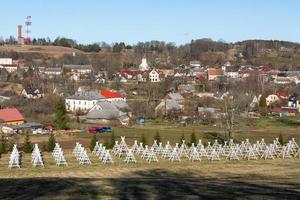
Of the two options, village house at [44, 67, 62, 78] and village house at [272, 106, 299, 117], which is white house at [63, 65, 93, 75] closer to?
village house at [44, 67, 62, 78]

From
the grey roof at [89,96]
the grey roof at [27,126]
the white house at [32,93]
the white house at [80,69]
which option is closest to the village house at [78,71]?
the white house at [80,69]

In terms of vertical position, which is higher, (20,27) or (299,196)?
(20,27)

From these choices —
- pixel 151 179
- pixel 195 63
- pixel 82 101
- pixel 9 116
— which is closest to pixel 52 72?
pixel 82 101

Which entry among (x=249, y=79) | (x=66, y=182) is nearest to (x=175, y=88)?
(x=249, y=79)

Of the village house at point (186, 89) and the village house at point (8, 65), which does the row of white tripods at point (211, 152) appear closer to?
the village house at point (186, 89)

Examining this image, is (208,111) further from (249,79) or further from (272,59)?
(272,59)

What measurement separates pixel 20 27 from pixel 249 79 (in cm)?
8508

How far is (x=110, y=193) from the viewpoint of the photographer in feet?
41.7

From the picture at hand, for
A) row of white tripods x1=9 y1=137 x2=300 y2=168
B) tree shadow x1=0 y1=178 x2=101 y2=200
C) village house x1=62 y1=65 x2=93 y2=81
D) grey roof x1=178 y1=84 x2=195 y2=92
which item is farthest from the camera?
village house x1=62 y1=65 x2=93 y2=81

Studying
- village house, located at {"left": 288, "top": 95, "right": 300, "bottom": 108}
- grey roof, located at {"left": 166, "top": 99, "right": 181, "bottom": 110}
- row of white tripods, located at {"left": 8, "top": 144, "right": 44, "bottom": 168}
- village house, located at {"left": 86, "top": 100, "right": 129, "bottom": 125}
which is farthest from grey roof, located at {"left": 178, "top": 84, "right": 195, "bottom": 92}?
row of white tripods, located at {"left": 8, "top": 144, "right": 44, "bottom": 168}

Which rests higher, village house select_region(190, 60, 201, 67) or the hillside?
the hillside

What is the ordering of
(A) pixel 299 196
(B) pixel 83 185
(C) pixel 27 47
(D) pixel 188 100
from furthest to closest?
1. (C) pixel 27 47
2. (D) pixel 188 100
3. (B) pixel 83 185
4. (A) pixel 299 196

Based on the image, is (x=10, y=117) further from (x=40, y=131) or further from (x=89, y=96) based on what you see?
(x=89, y=96)

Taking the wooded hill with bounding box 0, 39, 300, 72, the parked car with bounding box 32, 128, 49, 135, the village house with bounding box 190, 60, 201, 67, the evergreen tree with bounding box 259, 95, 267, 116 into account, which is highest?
the wooded hill with bounding box 0, 39, 300, 72
